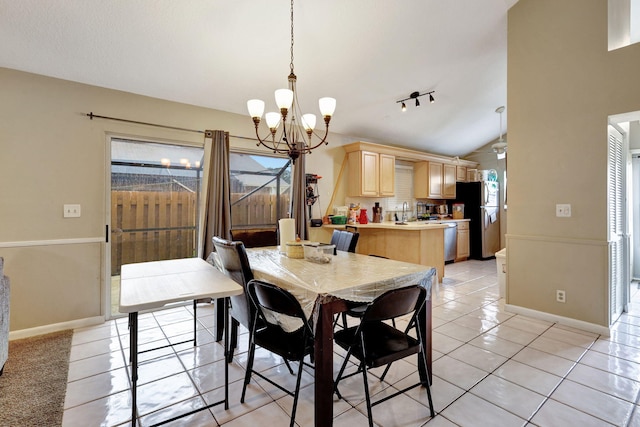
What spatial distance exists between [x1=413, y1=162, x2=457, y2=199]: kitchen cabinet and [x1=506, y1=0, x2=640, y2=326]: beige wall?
314 centimetres

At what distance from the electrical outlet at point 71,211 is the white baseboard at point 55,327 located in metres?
1.09

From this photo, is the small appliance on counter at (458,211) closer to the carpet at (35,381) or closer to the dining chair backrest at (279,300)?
the dining chair backrest at (279,300)

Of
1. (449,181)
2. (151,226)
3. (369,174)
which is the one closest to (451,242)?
(449,181)

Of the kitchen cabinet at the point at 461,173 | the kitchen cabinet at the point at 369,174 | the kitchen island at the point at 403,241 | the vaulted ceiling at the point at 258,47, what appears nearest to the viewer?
the vaulted ceiling at the point at 258,47

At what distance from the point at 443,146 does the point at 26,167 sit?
697cm

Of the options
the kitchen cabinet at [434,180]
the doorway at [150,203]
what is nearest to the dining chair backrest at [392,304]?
the doorway at [150,203]

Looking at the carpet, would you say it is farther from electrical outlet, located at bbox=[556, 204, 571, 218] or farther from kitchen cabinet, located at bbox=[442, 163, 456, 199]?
kitchen cabinet, located at bbox=[442, 163, 456, 199]

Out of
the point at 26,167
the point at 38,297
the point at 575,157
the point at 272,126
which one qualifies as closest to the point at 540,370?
the point at 575,157

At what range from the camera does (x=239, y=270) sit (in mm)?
2041

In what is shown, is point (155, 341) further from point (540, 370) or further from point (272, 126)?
point (540, 370)

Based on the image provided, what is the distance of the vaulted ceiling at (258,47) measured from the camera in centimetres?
250

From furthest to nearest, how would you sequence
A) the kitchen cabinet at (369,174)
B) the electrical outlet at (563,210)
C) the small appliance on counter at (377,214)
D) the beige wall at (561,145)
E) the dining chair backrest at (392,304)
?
the small appliance on counter at (377,214)
the kitchen cabinet at (369,174)
the electrical outlet at (563,210)
the beige wall at (561,145)
the dining chair backrest at (392,304)

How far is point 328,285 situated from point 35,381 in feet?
7.44

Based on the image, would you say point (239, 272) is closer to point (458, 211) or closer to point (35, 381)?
point (35, 381)
